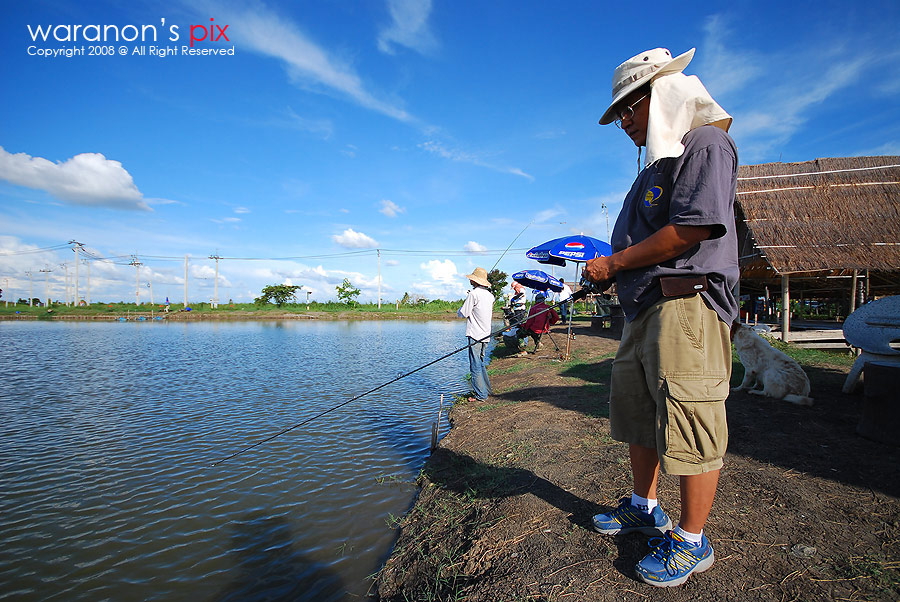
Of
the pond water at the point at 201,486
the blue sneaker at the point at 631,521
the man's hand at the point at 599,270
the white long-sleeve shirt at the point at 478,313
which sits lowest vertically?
the pond water at the point at 201,486

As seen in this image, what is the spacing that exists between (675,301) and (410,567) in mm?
2294

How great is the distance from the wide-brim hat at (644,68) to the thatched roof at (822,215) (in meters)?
9.41

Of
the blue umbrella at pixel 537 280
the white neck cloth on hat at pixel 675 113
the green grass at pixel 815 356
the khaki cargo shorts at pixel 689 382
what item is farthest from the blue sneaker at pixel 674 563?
the blue umbrella at pixel 537 280

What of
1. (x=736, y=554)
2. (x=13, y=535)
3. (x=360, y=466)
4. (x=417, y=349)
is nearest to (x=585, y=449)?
(x=736, y=554)

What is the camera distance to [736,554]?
7.05 feet

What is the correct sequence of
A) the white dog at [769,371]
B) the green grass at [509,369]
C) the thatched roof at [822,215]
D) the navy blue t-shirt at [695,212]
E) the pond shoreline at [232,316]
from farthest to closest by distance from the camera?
the pond shoreline at [232,316] → the green grass at [509,369] → the thatched roof at [822,215] → the white dog at [769,371] → the navy blue t-shirt at [695,212]

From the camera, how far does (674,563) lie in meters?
1.89

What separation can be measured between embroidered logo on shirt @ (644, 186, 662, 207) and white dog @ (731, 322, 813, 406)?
4.42m

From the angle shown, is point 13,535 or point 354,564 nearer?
point 354,564

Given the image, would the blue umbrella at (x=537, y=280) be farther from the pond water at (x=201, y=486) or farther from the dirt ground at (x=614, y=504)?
the dirt ground at (x=614, y=504)

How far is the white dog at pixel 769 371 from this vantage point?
5.04m

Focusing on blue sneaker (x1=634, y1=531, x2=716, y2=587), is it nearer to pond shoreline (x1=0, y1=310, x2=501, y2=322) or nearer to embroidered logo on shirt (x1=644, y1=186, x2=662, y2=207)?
embroidered logo on shirt (x1=644, y1=186, x2=662, y2=207)

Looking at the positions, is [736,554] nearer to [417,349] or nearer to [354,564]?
[354,564]

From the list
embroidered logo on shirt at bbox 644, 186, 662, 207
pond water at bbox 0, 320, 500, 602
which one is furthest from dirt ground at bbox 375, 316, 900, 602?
embroidered logo on shirt at bbox 644, 186, 662, 207
